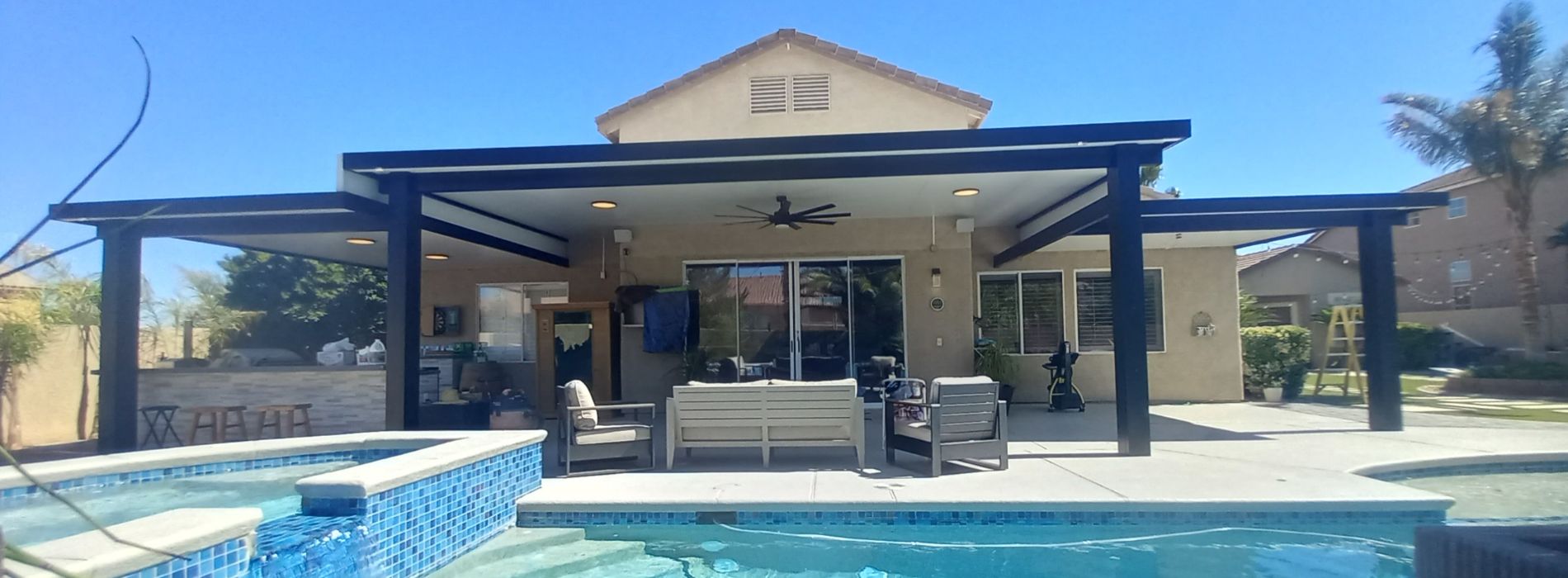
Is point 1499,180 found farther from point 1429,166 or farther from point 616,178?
point 616,178

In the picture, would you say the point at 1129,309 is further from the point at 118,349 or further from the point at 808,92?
the point at 118,349

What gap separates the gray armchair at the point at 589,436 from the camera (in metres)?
6.00

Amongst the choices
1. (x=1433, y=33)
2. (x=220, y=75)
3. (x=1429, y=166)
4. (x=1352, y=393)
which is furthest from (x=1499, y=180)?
(x=220, y=75)

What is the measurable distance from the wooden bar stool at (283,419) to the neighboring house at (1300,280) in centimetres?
2516

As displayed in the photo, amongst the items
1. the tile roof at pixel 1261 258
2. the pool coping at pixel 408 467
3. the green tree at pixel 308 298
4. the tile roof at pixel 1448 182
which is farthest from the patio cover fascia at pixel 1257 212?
the tile roof at pixel 1261 258

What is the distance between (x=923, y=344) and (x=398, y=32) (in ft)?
24.2

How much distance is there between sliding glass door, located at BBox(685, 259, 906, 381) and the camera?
10492mm

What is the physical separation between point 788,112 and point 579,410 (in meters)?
9.14

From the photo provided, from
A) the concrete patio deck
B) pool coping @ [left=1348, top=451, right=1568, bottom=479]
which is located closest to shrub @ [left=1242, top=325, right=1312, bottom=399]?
the concrete patio deck

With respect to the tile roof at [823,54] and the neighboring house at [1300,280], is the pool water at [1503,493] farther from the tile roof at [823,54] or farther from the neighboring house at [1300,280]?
the neighboring house at [1300,280]

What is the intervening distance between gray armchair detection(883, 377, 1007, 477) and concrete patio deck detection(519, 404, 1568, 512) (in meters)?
0.16

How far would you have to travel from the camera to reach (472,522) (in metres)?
4.62

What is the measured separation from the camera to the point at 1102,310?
11.7m

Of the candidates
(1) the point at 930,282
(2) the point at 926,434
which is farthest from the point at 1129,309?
(1) the point at 930,282
